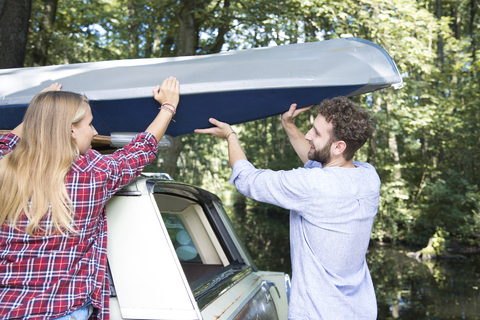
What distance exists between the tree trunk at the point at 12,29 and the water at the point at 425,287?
7369 millimetres

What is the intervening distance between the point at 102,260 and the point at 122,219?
23 cm

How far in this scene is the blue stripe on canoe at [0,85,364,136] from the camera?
2.29 m

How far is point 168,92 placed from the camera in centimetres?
222

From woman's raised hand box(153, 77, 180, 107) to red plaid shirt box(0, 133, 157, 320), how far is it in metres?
0.58

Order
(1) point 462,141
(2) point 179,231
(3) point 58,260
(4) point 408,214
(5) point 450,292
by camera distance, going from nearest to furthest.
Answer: (3) point 58,260 < (2) point 179,231 < (5) point 450,292 < (4) point 408,214 < (1) point 462,141

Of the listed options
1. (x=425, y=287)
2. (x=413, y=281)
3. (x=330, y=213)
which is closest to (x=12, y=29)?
(x=330, y=213)

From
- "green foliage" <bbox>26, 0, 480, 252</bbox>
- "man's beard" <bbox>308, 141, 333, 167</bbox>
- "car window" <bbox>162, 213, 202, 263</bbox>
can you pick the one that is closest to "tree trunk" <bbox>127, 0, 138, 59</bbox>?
"green foliage" <bbox>26, 0, 480, 252</bbox>

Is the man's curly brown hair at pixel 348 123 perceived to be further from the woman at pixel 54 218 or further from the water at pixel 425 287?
the water at pixel 425 287

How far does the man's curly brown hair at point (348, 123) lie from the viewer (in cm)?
205

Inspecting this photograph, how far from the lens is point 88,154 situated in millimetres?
1729

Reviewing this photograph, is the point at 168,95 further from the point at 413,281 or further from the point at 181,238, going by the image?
the point at 413,281

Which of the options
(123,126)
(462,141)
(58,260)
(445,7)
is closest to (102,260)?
(58,260)

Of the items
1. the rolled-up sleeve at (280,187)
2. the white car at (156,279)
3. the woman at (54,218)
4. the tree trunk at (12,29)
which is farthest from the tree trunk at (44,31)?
the rolled-up sleeve at (280,187)

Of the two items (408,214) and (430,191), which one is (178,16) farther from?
(430,191)
